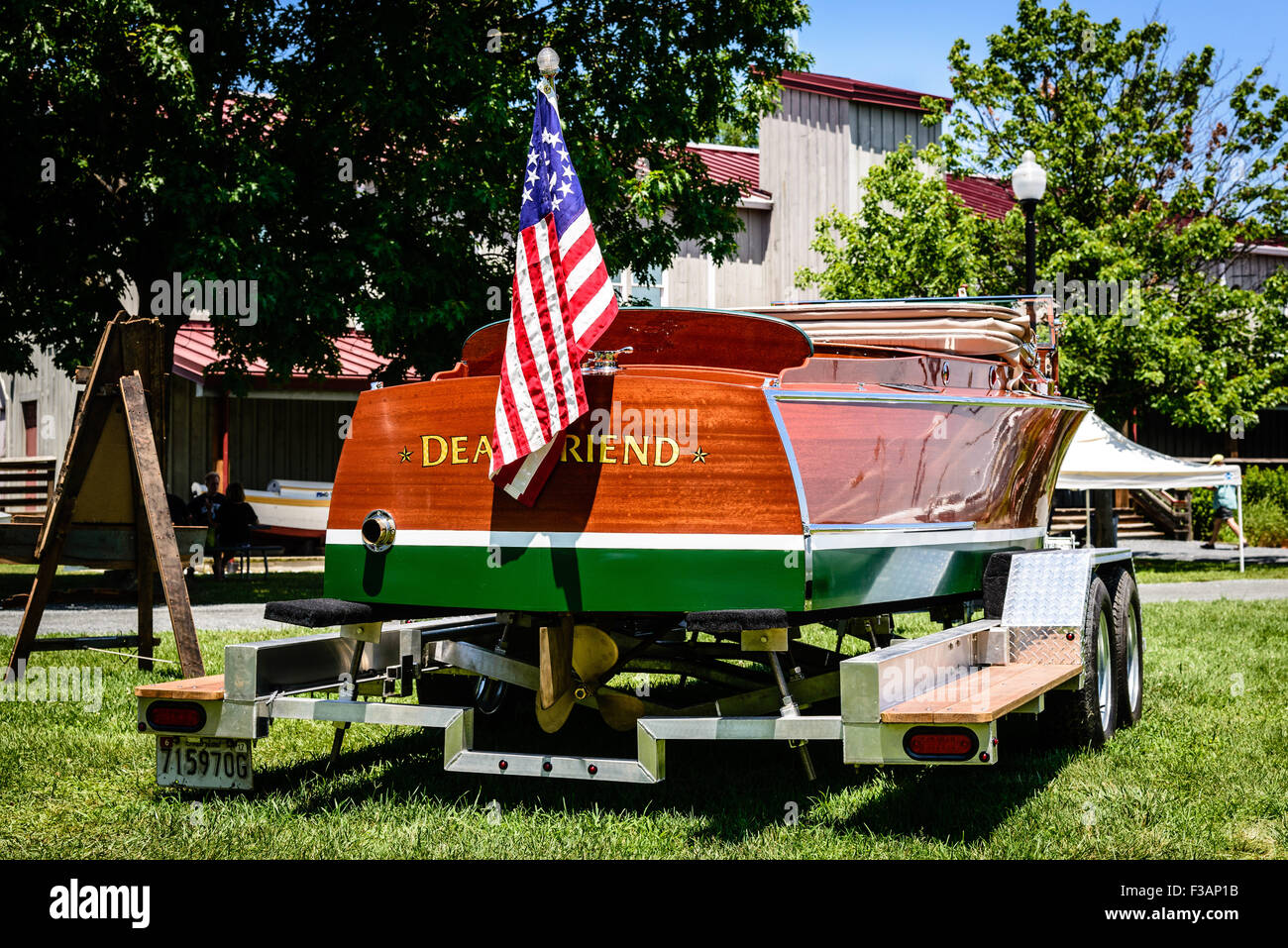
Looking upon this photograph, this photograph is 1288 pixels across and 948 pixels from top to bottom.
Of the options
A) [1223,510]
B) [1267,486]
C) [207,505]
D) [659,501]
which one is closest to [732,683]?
[659,501]

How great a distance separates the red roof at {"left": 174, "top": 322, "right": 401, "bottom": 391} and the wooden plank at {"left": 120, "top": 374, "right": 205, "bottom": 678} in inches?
544

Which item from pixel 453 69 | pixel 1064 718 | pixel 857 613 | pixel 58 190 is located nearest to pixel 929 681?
pixel 857 613

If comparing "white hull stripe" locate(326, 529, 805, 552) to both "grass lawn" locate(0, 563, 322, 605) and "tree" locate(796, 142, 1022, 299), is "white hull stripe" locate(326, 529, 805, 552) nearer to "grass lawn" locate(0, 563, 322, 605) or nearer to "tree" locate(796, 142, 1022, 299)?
"grass lawn" locate(0, 563, 322, 605)

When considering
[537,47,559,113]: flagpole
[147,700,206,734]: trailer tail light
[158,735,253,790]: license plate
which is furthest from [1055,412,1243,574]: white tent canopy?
[147,700,206,734]: trailer tail light

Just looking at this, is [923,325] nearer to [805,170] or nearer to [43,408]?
[805,170]

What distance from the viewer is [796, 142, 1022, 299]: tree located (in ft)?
72.1

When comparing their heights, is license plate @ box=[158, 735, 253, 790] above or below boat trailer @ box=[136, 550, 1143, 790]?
below

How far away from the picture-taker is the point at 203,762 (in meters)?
5.50

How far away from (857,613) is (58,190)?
41.0 ft

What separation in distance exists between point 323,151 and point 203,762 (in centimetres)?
1117

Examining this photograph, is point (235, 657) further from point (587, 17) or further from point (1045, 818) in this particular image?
point (587, 17)

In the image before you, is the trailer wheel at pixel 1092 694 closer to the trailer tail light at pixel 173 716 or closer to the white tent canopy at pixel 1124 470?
the trailer tail light at pixel 173 716

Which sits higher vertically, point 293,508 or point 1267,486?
point 1267,486

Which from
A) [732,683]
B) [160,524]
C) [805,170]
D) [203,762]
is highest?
[805,170]
